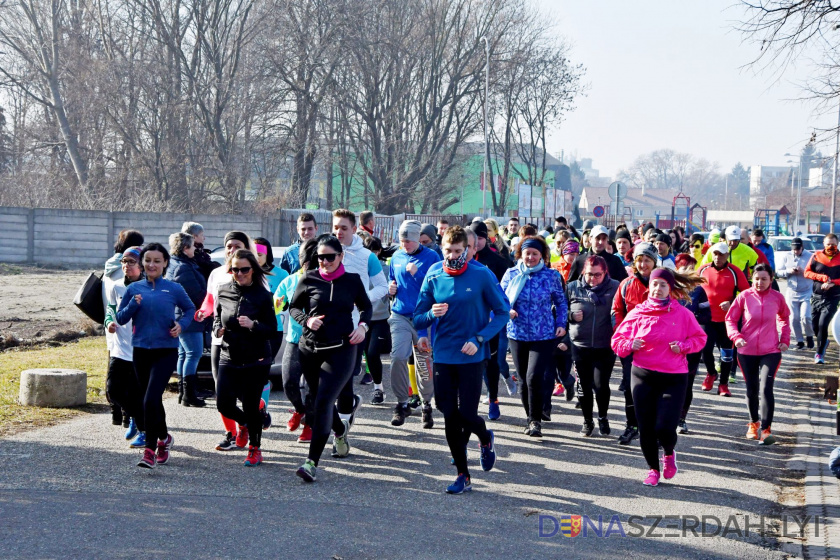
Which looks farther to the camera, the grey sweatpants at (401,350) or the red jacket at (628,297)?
the grey sweatpants at (401,350)

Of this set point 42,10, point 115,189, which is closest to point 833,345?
point 115,189

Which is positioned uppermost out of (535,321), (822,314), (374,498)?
(535,321)

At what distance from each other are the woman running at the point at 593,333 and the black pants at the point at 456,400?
6.90 feet

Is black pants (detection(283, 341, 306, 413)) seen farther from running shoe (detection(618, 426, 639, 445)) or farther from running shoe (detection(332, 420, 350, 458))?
running shoe (detection(618, 426, 639, 445))

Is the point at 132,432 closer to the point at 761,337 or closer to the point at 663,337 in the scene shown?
the point at 663,337

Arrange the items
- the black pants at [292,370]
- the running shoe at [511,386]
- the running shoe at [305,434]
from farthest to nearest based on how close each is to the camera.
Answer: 1. the running shoe at [511,386]
2. the running shoe at [305,434]
3. the black pants at [292,370]

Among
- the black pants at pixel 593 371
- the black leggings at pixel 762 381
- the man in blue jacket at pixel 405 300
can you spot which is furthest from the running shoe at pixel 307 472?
the black leggings at pixel 762 381

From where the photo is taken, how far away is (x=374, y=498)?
6.41 metres

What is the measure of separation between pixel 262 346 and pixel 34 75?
97.2 feet

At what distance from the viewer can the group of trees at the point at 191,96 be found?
31766 millimetres

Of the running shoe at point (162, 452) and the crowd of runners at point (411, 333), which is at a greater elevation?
the crowd of runners at point (411, 333)

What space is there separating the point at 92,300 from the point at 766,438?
6232 mm

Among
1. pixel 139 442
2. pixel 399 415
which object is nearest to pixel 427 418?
pixel 399 415

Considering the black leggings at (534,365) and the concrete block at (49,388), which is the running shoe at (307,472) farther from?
the concrete block at (49,388)
